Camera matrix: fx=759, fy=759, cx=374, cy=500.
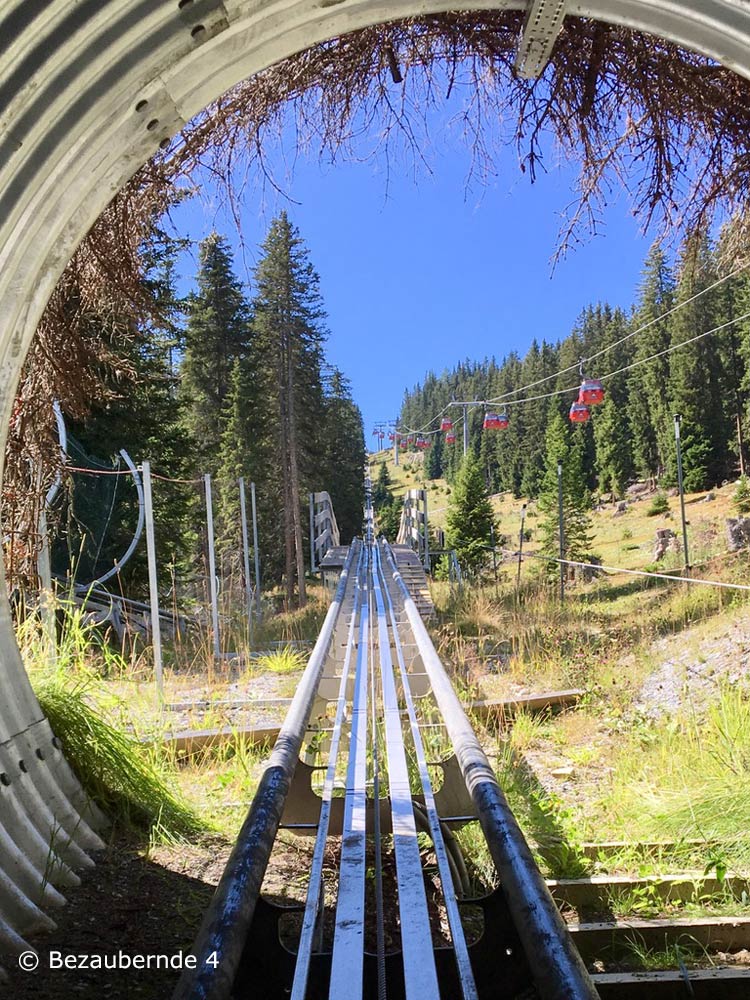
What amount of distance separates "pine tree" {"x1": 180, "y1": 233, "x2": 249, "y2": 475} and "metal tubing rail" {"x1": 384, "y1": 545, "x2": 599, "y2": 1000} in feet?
87.7

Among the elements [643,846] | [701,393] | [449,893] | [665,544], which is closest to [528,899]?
[449,893]

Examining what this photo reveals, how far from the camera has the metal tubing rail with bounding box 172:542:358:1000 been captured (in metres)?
1.40

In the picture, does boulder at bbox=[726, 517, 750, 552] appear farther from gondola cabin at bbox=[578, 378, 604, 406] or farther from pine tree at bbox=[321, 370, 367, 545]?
pine tree at bbox=[321, 370, 367, 545]

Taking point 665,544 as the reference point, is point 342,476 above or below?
above

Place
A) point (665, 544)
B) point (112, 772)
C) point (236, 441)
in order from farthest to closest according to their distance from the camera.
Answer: point (665, 544) < point (236, 441) < point (112, 772)

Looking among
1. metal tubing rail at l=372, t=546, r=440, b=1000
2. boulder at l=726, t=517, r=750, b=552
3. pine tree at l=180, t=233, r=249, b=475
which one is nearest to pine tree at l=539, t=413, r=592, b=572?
boulder at l=726, t=517, r=750, b=552

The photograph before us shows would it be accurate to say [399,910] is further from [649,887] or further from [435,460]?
[435,460]

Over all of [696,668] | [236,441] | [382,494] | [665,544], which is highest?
[382,494]

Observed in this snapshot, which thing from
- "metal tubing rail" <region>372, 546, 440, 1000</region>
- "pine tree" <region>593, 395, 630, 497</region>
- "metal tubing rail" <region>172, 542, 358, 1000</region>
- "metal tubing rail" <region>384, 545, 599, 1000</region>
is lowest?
"metal tubing rail" <region>372, 546, 440, 1000</region>

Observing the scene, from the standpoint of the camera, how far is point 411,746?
4.41 m

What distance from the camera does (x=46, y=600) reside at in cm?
385

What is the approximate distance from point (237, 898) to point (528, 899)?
649 millimetres

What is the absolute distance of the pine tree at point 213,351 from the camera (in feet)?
94.7

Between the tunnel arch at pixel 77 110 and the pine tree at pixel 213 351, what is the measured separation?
26.1 metres
